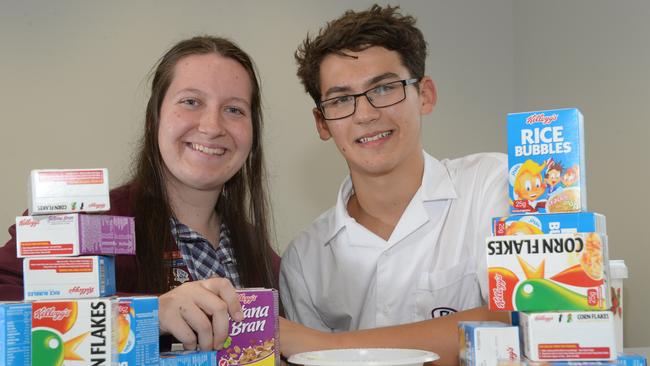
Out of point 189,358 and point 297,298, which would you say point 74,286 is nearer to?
point 189,358

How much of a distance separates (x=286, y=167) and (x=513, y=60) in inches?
54.1

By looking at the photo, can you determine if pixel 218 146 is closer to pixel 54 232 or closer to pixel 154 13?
pixel 54 232

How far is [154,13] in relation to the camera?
3520 millimetres

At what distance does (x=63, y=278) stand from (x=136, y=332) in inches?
6.3

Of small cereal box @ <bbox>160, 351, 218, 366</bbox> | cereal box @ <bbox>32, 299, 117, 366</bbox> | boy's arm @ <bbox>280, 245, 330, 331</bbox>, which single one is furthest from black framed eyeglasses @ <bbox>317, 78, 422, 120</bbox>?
cereal box @ <bbox>32, 299, 117, 366</bbox>

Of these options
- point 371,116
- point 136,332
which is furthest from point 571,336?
point 371,116

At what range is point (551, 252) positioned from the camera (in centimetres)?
121

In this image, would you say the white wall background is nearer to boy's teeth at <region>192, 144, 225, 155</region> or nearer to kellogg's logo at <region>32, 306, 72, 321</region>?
boy's teeth at <region>192, 144, 225, 155</region>

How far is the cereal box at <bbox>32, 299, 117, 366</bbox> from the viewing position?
3.52 feet

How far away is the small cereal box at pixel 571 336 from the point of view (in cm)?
118

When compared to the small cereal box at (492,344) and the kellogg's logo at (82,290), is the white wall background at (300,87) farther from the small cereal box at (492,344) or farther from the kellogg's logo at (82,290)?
the kellogg's logo at (82,290)

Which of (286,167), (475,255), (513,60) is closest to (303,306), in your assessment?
(475,255)

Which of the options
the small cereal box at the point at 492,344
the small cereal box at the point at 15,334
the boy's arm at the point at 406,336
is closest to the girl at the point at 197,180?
the boy's arm at the point at 406,336

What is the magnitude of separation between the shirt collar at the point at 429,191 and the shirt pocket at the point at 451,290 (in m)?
0.23
